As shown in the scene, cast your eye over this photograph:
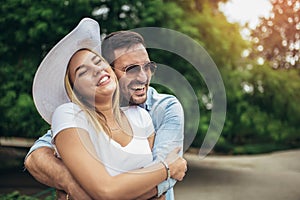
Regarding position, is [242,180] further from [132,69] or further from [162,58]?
[132,69]

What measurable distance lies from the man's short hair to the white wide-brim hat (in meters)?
0.02

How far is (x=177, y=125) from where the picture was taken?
115 centimetres

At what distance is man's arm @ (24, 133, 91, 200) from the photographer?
108 cm

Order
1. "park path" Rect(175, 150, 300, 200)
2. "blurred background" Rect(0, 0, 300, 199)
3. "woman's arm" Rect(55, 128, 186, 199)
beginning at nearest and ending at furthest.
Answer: "woman's arm" Rect(55, 128, 186, 199) → "blurred background" Rect(0, 0, 300, 199) → "park path" Rect(175, 150, 300, 200)

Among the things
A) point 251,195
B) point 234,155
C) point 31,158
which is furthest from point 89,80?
point 234,155

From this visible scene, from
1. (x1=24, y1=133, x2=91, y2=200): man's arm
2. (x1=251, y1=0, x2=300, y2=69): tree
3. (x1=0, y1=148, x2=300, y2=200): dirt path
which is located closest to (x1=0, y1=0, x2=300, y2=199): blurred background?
(x1=0, y1=148, x2=300, y2=200): dirt path

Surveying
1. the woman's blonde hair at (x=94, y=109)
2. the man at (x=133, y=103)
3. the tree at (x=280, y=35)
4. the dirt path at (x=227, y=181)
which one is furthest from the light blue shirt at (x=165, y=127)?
the tree at (x=280, y=35)

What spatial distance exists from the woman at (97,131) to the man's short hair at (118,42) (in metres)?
0.03

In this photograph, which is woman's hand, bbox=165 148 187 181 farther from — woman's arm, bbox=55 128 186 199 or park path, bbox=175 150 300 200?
park path, bbox=175 150 300 200

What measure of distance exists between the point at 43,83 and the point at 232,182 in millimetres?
8803

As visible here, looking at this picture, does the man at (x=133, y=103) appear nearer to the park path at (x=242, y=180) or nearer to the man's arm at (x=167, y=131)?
the man's arm at (x=167, y=131)

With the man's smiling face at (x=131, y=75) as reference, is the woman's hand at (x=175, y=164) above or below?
below

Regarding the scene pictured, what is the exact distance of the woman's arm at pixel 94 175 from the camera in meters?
1.02

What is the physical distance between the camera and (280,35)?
66.9ft
